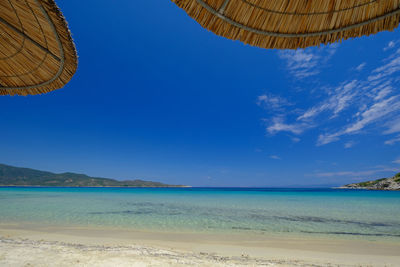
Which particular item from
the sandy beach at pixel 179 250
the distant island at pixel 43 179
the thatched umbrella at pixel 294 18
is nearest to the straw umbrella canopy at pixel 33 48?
the thatched umbrella at pixel 294 18

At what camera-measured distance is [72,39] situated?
5.41 feet

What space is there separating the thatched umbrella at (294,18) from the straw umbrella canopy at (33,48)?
1027mm

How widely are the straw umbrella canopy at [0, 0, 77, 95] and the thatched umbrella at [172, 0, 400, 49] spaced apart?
3.37 ft

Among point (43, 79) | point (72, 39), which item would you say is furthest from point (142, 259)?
point (72, 39)

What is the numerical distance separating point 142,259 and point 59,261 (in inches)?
62.2

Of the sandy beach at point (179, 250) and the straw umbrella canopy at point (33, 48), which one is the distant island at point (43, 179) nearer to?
the sandy beach at point (179, 250)

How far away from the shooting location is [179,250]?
5.20 metres

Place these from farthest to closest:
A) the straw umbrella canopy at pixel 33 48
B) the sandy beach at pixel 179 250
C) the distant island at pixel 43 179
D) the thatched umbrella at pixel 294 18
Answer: the distant island at pixel 43 179
the sandy beach at pixel 179 250
the straw umbrella canopy at pixel 33 48
the thatched umbrella at pixel 294 18

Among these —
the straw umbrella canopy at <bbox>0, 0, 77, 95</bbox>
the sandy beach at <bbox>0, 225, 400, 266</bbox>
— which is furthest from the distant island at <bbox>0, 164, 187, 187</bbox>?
the straw umbrella canopy at <bbox>0, 0, 77, 95</bbox>

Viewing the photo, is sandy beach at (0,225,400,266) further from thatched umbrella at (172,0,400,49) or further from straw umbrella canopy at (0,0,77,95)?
thatched umbrella at (172,0,400,49)

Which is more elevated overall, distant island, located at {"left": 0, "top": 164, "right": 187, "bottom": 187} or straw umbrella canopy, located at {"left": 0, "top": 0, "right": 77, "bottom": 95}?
straw umbrella canopy, located at {"left": 0, "top": 0, "right": 77, "bottom": 95}

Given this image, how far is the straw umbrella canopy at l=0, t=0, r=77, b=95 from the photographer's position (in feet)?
4.76

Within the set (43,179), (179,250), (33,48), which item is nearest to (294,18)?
(33,48)

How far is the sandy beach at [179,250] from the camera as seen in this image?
13.4 ft
